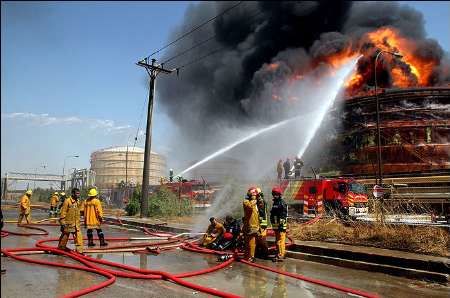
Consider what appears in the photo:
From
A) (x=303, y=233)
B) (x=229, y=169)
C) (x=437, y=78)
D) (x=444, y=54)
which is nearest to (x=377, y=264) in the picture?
(x=303, y=233)

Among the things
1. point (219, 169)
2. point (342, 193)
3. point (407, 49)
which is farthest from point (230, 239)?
point (407, 49)

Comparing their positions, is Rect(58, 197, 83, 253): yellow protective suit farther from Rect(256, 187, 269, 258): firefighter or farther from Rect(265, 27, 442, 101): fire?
Rect(265, 27, 442, 101): fire

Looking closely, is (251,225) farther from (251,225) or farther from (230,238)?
(230,238)

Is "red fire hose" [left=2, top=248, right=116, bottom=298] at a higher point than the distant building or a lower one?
lower

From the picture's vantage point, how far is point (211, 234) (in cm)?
1091

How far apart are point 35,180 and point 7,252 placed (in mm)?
43982

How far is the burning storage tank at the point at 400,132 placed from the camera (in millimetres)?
32188

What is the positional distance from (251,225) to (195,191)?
50.9 feet

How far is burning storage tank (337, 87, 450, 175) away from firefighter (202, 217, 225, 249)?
77.7 feet

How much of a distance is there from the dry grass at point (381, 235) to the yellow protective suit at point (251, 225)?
8.88 feet

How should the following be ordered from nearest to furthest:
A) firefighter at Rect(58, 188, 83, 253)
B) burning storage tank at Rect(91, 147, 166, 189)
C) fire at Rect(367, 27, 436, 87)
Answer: firefighter at Rect(58, 188, 83, 253) → fire at Rect(367, 27, 436, 87) → burning storage tank at Rect(91, 147, 166, 189)

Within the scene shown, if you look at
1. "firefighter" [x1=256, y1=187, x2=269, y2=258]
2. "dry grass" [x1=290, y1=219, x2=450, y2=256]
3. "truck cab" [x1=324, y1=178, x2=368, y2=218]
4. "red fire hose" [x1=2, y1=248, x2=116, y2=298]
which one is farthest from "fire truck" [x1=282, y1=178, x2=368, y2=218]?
"red fire hose" [x1=2, y1=248, x2=116, y2=298]

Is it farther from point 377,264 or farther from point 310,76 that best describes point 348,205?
point 310,76

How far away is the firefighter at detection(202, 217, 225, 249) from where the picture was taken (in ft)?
34.4
